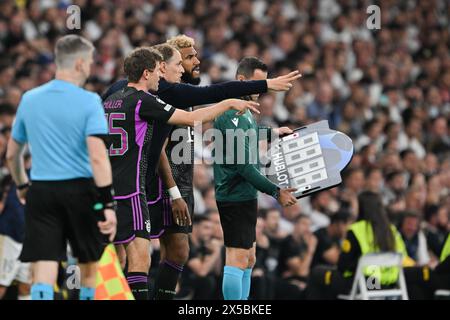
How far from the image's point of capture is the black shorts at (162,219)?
8852mm

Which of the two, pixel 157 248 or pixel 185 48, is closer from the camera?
pixel 185 48

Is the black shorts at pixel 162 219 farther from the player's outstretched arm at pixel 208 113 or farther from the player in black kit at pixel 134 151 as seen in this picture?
the player's outstretched arm at pixel 208 113

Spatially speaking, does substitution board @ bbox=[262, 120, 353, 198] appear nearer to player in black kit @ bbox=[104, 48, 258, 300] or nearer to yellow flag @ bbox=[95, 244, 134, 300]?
player in black kit @ bbox=[104, 48, 258, 300]

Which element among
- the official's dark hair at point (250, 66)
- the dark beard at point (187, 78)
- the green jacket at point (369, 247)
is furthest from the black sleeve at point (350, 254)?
the dark beard at point (187, 78)

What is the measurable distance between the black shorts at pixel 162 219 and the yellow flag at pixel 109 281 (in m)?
1.60

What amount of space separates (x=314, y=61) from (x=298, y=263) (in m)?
6.23

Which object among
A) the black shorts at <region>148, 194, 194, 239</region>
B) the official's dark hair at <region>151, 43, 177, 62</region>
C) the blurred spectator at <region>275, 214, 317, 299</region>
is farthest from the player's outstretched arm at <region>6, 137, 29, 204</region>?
the blurred spectator at <region>275, 214, 317, 299</region>

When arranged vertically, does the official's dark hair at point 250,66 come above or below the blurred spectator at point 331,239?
above

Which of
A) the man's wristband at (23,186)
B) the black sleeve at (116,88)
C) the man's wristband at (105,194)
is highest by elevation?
the black sleeve at (116,88)

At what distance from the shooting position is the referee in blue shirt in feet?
22.7

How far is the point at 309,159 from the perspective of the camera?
9.18 m

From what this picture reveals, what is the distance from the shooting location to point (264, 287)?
39.0 feet
